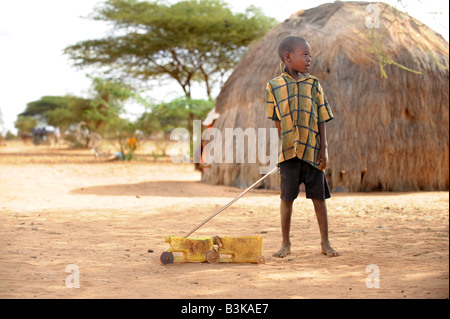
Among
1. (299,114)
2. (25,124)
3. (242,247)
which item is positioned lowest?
(242,247)

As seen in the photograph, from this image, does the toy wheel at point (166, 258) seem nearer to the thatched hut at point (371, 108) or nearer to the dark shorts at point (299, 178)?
the dark shorts at point (299, 178)

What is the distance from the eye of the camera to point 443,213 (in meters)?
6.36

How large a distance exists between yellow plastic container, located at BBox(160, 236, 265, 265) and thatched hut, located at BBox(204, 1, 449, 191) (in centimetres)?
559

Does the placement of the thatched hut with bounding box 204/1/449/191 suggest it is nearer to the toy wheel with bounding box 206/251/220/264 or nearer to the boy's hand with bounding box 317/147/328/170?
the boy's hand with bounding box 317/147/328/170

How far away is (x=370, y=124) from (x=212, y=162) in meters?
3.04

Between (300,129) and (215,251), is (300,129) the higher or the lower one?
the higher one

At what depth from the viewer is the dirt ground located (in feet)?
9.65

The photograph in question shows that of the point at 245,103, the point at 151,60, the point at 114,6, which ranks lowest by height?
the point at 245,103

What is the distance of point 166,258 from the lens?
3.59 m

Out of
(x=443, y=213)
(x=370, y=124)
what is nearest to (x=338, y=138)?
(x=370, y=124)

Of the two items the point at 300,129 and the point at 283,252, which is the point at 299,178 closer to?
the point at 300,129

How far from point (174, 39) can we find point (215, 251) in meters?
18.7

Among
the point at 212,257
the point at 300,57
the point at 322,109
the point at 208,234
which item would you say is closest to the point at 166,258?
the point at 212,257

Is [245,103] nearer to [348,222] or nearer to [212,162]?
[212,162]
